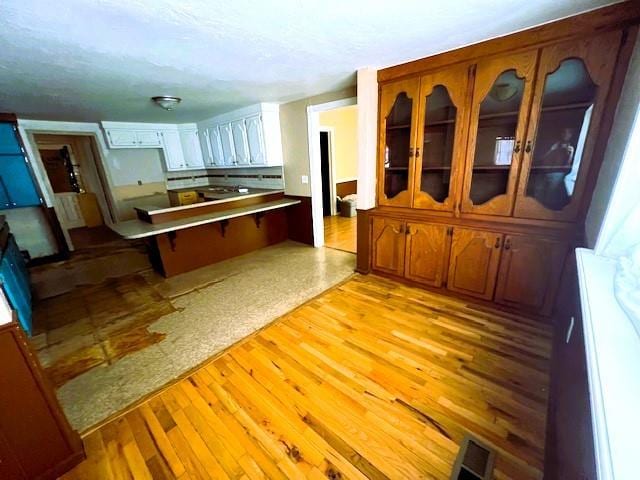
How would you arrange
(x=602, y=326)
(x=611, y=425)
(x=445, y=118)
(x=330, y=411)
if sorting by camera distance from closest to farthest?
(x=611, y=425), (x=602, y=326), (x=330, y=411), (x=445, y=118)

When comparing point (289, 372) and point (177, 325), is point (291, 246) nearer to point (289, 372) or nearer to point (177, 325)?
point (177, 325)

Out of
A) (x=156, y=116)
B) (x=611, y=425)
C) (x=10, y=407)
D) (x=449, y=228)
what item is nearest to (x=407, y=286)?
(x=449, y=228)

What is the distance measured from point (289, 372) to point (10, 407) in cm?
138

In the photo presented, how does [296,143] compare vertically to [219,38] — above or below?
below

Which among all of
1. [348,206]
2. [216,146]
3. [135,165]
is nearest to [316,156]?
[216,146]

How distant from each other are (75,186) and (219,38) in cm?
664

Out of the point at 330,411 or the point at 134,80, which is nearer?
the point at 330,411

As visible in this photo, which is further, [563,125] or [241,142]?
[241,142]

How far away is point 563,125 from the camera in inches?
77.5

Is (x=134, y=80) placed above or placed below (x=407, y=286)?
above

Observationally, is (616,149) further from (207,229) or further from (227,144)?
(227,144)

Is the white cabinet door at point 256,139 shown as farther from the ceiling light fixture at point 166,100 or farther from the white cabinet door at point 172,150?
the white cabinet door at point 172,150

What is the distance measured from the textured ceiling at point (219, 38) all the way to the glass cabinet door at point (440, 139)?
0.29 metres

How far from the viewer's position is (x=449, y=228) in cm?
252
